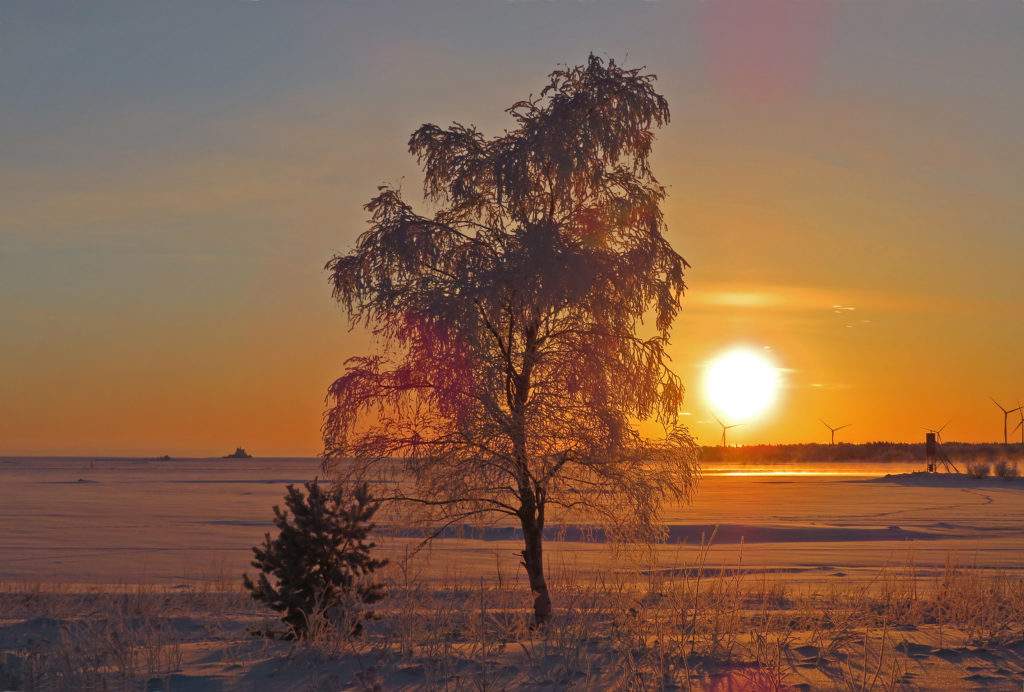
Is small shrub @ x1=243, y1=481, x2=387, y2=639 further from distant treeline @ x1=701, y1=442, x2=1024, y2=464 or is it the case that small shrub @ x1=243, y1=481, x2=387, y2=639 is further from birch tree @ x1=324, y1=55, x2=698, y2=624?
distant treeline @ x1=701, y1=442, x2=1024, y2=464

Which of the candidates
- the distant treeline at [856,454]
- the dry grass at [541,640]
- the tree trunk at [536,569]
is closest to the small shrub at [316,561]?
the dry grass at [541,640]

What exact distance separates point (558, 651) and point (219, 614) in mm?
6025

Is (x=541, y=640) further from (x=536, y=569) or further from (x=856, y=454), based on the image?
(x=856, y=454)

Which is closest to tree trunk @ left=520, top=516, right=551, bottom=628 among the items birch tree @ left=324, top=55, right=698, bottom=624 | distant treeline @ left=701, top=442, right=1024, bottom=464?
birch tree @ left=324, top=55, right=698, bottom=624

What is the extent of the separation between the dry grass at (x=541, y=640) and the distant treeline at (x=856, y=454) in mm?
92505

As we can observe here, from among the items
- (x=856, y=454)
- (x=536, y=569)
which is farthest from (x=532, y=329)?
(x=856, y=454)

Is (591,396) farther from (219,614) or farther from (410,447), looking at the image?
(219,614)

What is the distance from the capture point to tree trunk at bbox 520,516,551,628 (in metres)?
12.8

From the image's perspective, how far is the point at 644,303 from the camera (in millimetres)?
12898

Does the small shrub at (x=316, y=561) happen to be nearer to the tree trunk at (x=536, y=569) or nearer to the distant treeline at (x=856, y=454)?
the tree trunk at (x=536, y=569)

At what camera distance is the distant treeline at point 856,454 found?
114250 millimetres

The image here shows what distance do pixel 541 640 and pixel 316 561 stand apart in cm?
287

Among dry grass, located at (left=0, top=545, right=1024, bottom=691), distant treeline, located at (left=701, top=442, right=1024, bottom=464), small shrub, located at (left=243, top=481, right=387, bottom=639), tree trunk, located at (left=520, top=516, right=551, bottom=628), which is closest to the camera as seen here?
dry grass, located at (left=0, top=545, right=1024, bottom=691)

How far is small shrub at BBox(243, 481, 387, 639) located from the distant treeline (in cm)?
9524
